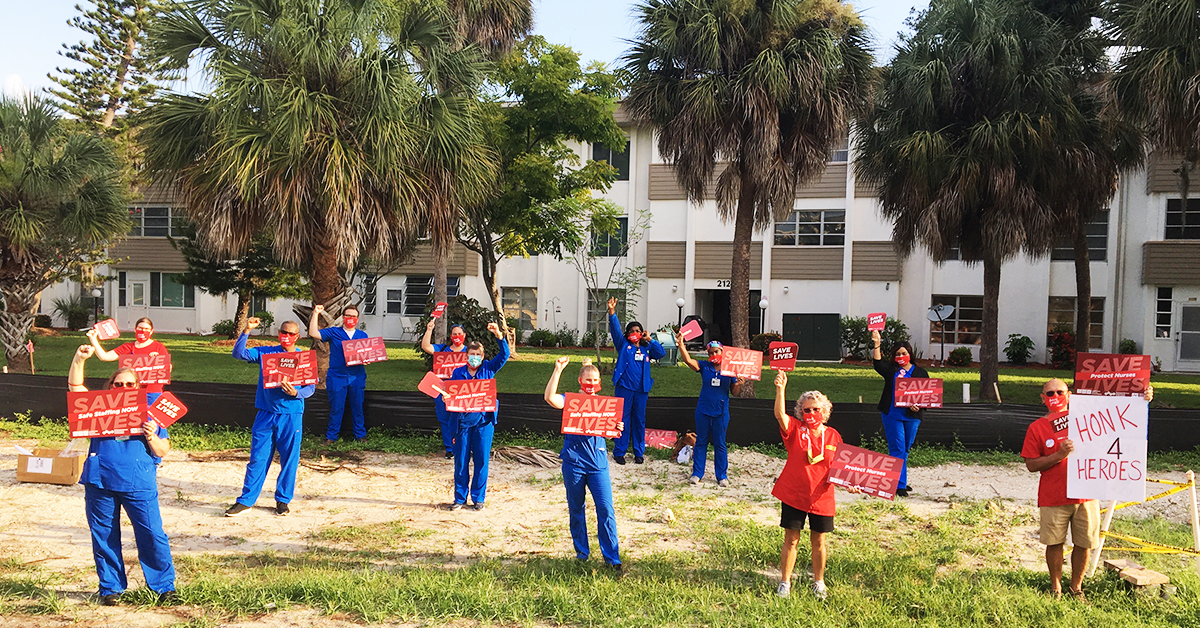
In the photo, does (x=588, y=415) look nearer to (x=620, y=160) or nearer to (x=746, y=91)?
(x=746, y=91)

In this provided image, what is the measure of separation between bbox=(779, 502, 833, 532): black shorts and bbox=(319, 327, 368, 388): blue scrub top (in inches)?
272

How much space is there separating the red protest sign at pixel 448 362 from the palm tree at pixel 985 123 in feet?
33.4

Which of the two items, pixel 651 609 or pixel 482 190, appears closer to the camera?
pixel 651 609

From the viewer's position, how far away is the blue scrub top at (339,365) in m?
10.7

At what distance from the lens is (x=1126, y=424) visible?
5.52 m

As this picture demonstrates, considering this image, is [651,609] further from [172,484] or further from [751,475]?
[172,484]

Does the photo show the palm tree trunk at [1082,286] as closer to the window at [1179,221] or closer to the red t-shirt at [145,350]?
the window at [1179,221]

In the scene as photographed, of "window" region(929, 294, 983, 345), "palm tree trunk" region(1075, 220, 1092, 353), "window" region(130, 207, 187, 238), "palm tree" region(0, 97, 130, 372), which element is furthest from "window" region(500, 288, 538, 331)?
"palm tree trunk" region(1075, 220, 1092, 353)

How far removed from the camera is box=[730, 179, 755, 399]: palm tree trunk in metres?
14.6

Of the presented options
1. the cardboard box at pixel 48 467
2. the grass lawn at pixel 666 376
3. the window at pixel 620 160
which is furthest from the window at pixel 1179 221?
the cardboard box at pixel 48 467

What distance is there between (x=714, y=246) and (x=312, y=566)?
78.4 ft

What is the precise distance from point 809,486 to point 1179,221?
25882 mm

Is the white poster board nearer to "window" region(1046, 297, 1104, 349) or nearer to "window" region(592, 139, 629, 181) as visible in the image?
"window" region(1046, 297, 1104, 349)

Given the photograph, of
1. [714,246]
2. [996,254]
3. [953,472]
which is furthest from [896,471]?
[714,246]
